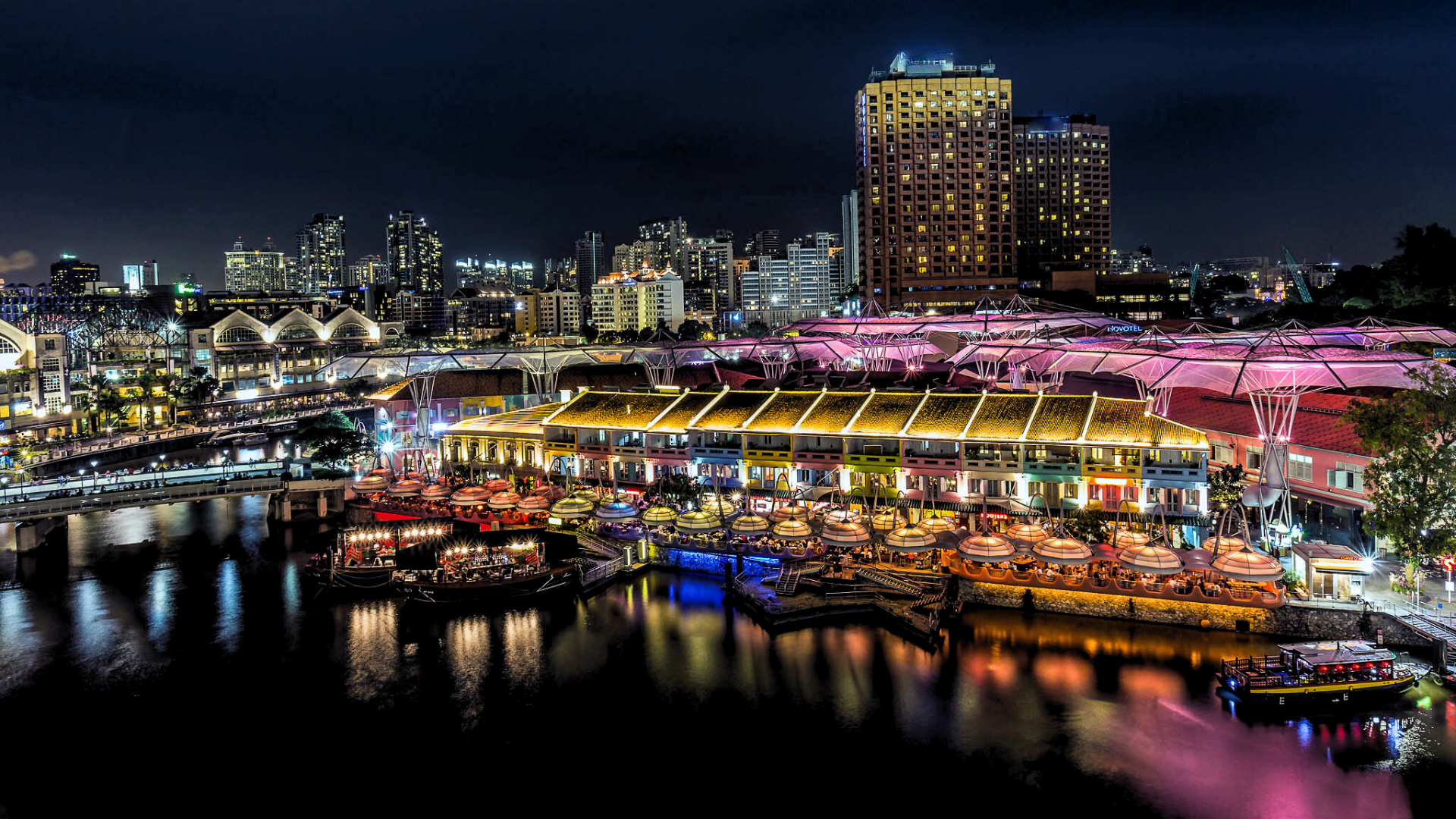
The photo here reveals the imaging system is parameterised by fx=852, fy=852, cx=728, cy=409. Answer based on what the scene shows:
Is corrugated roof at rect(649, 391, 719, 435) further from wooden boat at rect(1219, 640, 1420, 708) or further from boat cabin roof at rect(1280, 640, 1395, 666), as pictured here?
boat cabin roof at rect(1280, 640, 1395, 666)

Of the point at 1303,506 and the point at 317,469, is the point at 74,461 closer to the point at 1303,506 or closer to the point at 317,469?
the point at 317,469

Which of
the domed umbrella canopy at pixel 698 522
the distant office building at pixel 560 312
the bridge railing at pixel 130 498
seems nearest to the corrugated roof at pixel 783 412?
the domed umbrella canopy at pixel 698 522

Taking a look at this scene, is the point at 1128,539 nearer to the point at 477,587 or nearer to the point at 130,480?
the point at 477,587

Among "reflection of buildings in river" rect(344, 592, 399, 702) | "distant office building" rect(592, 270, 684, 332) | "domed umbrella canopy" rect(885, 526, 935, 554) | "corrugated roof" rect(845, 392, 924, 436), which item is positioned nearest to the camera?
"reflection of buildings in river" rect(344, 592, 399, 702)

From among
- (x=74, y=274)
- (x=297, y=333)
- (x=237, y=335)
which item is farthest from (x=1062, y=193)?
(x=74, y=274)

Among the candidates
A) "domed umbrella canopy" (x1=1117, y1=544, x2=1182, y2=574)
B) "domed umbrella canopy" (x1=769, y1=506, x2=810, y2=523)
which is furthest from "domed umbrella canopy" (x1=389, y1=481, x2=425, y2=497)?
"domed umbrella canopy" (x1=1117, y1=544, x2=1182, y2=574)

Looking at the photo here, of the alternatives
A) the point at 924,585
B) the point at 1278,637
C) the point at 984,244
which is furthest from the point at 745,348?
the point at 984,244

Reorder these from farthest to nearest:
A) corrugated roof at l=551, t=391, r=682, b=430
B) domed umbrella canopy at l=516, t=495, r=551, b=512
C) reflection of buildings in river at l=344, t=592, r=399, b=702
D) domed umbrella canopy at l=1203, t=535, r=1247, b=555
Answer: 1. corrugated roof at l=551, t=391, r=682, b=430
2. domed umbrella canopy at l=516, t=495, r=551, b=512
3. domed umbrella canopy at l=1203, t=535, r=1247, b=555
4. reflection of buildings in river at l=344, t=592, r=399, b=702
